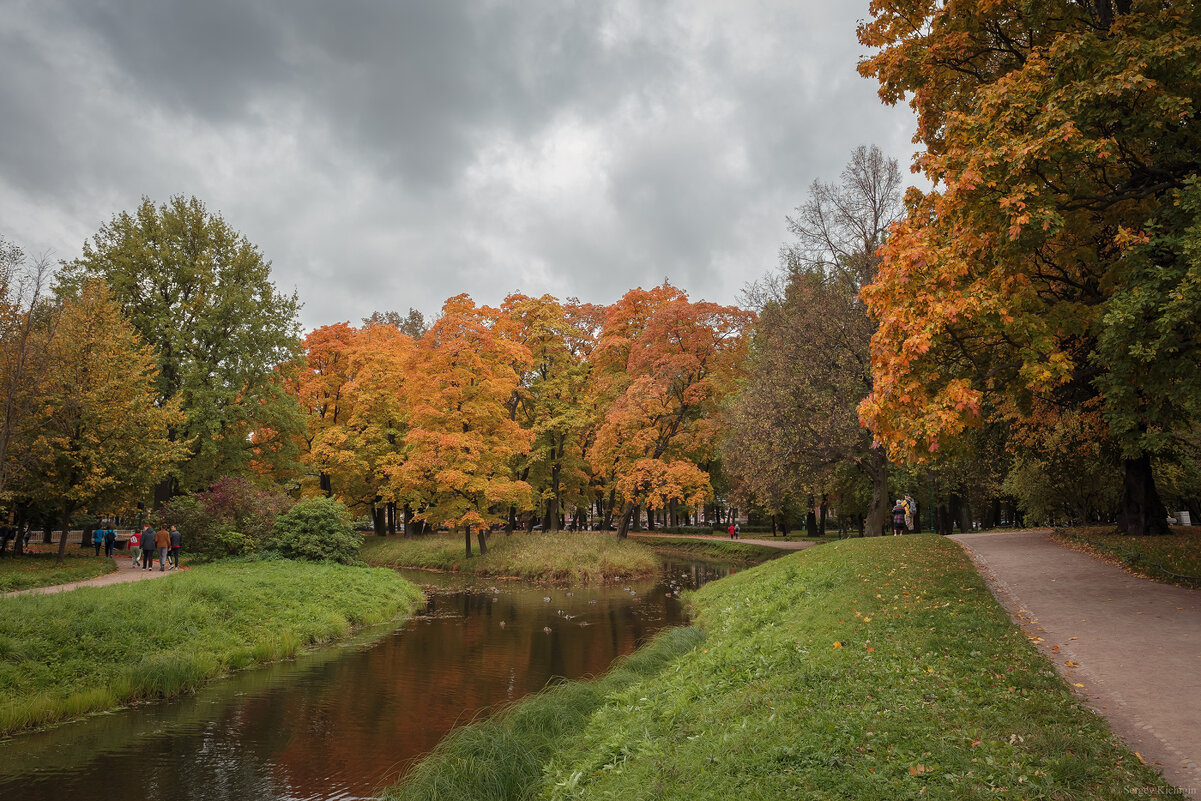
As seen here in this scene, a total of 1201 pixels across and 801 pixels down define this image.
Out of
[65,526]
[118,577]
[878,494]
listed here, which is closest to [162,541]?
[65,526]

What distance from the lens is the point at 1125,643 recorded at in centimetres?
825

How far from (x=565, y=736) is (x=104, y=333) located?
2094cm

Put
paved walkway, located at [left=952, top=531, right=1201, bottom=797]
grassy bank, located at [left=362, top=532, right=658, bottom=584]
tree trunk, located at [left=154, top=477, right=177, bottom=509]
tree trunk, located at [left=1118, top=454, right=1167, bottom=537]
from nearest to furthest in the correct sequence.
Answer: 1. paved walkway, located at [left=952, top=531, right=1201, bottom=797]
2. tree trunk, located at [left=1118, top=454, right=1167, bottom=537]
3. tree trunk, located at [left=154, top=477, right=177, bottom=509]
4. grassy bank, located at [left=362, top=532, right=658, bottom=584]

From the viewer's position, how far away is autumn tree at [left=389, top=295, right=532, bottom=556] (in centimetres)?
2903

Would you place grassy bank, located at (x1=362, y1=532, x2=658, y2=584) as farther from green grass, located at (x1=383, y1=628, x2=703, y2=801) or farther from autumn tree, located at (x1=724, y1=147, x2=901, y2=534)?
green grass, located at (x1=383, y1=628, x2=703, y2=801)

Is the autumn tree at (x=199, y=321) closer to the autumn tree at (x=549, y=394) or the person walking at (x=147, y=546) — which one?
the person walking at (x=147, y=546)

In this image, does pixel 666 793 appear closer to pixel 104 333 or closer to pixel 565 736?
pixel 565 736

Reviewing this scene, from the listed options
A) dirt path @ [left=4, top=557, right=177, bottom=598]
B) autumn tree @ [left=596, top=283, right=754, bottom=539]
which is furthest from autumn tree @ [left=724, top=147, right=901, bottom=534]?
dirt path @ [left=4, top=557, right=177, bottom=598]

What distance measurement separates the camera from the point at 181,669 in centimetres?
1204

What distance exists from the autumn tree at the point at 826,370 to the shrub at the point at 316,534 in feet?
50.6

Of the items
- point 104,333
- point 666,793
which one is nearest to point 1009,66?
point 666,793

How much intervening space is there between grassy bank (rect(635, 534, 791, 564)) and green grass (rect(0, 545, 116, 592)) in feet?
85.9

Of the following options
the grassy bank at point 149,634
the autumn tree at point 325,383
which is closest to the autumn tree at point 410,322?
the autumn tree at point 325,383

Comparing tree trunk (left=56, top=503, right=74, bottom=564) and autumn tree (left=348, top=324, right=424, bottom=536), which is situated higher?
autumn tree (left=348, top=324, right=424, bottom=536)
